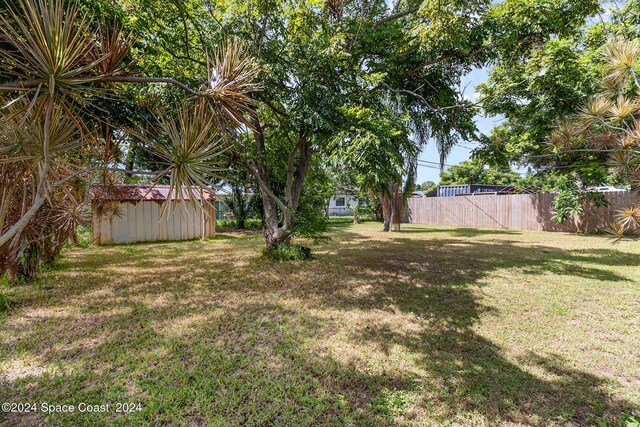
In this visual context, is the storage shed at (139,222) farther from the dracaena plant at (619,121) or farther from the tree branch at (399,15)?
the dracaena plant at (619,121)

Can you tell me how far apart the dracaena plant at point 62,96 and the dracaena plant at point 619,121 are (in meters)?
5.05

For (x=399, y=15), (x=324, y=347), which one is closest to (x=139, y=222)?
(x=324, y=347)

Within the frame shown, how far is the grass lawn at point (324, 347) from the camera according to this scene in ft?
6.94

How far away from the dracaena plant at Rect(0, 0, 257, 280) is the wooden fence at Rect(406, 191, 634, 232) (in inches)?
558

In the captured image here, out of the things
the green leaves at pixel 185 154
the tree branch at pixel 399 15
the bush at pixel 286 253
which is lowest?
the bush at pixel 286 253

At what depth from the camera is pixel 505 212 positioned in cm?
Result: 1516

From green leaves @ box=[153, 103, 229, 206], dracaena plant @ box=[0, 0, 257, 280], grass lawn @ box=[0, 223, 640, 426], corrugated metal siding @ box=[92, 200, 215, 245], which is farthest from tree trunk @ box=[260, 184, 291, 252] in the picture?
green leaves @ box=[153, 103, 229, 206]

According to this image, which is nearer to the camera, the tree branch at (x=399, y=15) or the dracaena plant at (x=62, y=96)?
the dracaena plant at (x=62, y=96)

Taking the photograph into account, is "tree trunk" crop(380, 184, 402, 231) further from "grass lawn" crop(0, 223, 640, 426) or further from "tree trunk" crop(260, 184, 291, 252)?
"grass lawn" crop(0, 223, 640, 426)

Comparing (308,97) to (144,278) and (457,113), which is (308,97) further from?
(144,278)

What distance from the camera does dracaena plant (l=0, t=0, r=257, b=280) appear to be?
4.62ft

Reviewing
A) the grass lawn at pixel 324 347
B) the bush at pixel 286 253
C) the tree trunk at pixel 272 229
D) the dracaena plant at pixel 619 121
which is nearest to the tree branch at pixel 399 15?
the dracaena plant at pixel 619 121

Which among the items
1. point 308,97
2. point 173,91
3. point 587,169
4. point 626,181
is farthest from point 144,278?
point 587,169

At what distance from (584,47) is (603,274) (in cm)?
636
